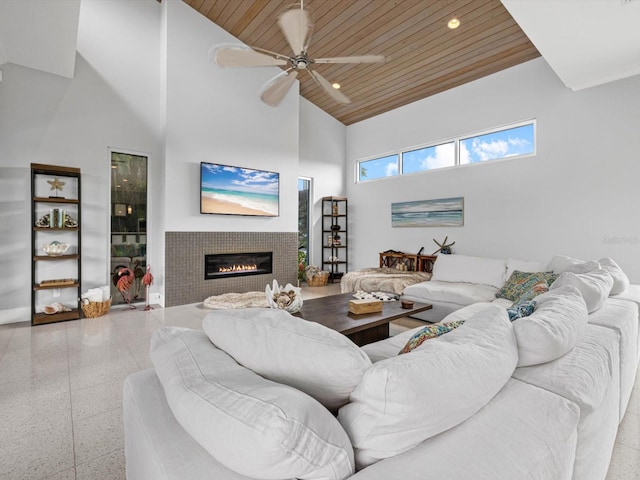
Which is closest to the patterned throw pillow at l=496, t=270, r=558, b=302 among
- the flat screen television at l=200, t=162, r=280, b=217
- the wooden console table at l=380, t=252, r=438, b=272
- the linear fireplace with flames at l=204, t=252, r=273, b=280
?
the wooden console table at l=380, t=252, r=438, b=272

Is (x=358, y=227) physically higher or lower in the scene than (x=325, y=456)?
higher

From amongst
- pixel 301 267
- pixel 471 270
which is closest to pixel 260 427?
pixel 471 270

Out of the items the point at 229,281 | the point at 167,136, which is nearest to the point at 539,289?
the point at 229,281

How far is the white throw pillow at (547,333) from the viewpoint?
1.10 m

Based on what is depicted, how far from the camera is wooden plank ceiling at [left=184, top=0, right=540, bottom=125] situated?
3920 millimetres

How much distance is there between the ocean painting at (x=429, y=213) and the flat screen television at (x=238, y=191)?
226 centimetres

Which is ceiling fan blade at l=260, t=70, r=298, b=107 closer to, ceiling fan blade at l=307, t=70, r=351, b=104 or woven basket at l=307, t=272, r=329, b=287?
ceiling fan blade at l=307, t=70, r=351, b=104

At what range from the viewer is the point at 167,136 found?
466 cm

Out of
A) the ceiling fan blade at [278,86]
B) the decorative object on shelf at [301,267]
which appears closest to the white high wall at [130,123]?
the decorative object on shelf at [301,267]

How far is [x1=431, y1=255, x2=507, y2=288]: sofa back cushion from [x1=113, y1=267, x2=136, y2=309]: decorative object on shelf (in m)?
4.29

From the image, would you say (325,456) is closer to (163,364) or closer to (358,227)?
(163,364)

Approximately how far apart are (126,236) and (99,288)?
82cm

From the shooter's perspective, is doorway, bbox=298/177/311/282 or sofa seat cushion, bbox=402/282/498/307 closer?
sofa seat cushion, bbox=402/282/498/307

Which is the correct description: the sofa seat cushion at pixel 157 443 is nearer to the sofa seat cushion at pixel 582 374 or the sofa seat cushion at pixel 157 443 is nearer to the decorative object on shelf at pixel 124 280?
the sofa seat cushion at pixel 582 374
